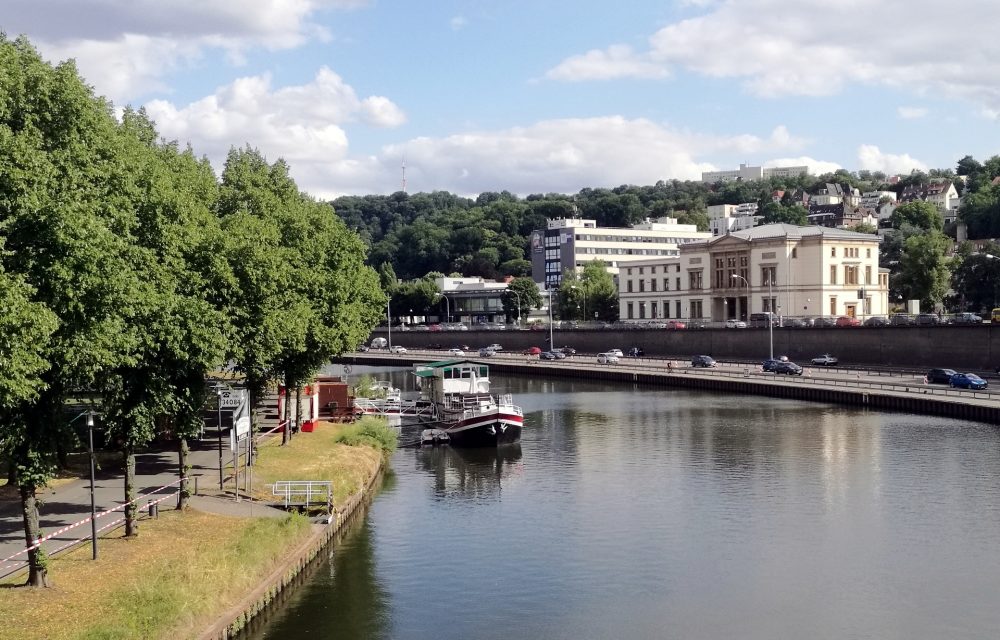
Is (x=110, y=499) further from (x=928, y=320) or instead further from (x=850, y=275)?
(x=850, y=275)

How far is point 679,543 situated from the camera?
42219 millimetres

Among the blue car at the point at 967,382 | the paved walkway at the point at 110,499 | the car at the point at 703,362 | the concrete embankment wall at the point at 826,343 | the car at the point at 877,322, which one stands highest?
the car at the point at 877,322

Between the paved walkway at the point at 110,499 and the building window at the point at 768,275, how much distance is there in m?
108

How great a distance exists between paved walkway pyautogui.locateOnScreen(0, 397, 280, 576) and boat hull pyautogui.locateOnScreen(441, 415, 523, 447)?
21746 mm

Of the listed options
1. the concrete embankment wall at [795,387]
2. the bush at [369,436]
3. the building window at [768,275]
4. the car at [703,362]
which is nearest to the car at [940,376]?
the concrete embankment wall at [795,387]

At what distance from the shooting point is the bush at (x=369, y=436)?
62.8m

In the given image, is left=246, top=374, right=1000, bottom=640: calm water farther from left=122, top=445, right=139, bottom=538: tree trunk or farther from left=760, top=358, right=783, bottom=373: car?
left=760, top=358, right=783, bottom=373: car

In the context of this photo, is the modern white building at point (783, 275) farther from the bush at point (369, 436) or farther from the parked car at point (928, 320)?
the bush at point (369, 436)

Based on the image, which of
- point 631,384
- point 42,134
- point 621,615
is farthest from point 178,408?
point 631,384

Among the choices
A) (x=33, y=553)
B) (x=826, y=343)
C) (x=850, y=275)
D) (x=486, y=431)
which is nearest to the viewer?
(x=33, y=553)

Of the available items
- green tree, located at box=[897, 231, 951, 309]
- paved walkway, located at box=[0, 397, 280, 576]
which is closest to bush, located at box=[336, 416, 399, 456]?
paved walkway, located at box=[0, 397, 280, 576]

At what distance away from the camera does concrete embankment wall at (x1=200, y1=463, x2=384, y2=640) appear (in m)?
30.7

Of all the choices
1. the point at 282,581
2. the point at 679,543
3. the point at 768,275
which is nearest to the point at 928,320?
the point at 768,275

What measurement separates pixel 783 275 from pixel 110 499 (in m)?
120
